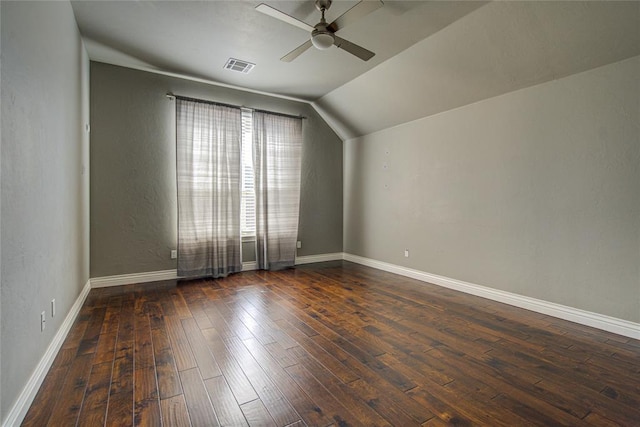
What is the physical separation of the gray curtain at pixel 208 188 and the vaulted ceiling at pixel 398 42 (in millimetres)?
635

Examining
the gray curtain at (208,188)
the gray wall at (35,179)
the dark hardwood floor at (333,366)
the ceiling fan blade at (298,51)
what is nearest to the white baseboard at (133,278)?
the gray curtain at (208,188)

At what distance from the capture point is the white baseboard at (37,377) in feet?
5.06

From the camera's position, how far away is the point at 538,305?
3312mm

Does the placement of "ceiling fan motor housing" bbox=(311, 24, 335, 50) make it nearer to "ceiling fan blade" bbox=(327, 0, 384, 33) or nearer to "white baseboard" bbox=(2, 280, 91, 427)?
"ceiling fan blade" bbox=(327, 0, 384, 33)

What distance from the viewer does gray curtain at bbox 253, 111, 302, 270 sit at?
5234 mm

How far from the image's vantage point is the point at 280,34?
3.36 metres

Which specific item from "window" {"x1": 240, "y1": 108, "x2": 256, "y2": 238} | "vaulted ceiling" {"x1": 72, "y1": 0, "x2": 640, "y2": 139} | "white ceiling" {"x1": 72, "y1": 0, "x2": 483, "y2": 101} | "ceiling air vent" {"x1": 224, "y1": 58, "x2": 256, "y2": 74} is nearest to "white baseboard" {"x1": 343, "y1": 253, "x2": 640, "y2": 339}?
"vaulted ceiling" {"x1": 72, "y1": 0, "x2": 640, "y2": 139}

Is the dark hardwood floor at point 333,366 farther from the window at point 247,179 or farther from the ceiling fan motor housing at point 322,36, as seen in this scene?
the ceiling fan motor housing at point 322,36

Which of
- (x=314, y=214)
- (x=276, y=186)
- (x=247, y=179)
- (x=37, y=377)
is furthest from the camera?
(x=314, y=214)

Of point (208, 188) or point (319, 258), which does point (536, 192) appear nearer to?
point (319, 258)

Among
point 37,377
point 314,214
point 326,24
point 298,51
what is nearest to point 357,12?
point 326,24

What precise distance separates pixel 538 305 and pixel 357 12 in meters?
3.47

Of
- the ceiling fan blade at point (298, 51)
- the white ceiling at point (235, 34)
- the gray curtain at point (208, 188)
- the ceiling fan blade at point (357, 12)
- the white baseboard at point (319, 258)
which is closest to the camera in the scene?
the ceiling fan blade at point (357, 12)

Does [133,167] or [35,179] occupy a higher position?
[133,167]
